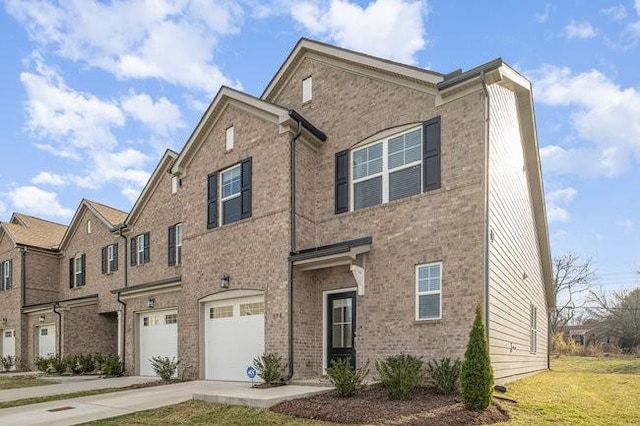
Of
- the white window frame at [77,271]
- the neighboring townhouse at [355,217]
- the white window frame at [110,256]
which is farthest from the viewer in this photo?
the white window frame at [77,271]

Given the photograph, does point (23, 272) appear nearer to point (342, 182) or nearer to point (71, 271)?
point (71, 271)

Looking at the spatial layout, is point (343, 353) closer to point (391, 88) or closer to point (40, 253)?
point (391, 88)

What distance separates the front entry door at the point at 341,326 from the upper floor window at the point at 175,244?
8803 millimetres

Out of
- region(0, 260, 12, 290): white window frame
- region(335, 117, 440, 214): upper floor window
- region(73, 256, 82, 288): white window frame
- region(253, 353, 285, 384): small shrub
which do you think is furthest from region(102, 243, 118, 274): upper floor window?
region(335, 117, 440, 214): upper floor window

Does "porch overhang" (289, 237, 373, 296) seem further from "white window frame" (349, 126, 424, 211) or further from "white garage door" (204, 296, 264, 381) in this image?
"white garage door" (204, 296, 264, 381)

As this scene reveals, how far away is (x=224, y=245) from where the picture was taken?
49.4 ft

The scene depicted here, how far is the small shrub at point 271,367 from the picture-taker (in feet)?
40.3

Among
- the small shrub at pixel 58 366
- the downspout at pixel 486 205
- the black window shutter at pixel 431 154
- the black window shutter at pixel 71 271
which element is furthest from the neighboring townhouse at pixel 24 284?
the downspout at pixel 486 205

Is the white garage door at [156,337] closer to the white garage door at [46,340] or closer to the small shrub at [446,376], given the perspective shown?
the white garage door at [46,340]

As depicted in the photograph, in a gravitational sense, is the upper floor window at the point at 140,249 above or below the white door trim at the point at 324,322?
above

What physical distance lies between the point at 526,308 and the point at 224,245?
32.0 feet

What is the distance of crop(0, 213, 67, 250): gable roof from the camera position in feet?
92.6

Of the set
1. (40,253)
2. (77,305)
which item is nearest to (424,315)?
(77,305)

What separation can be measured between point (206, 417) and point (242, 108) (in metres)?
8.86
